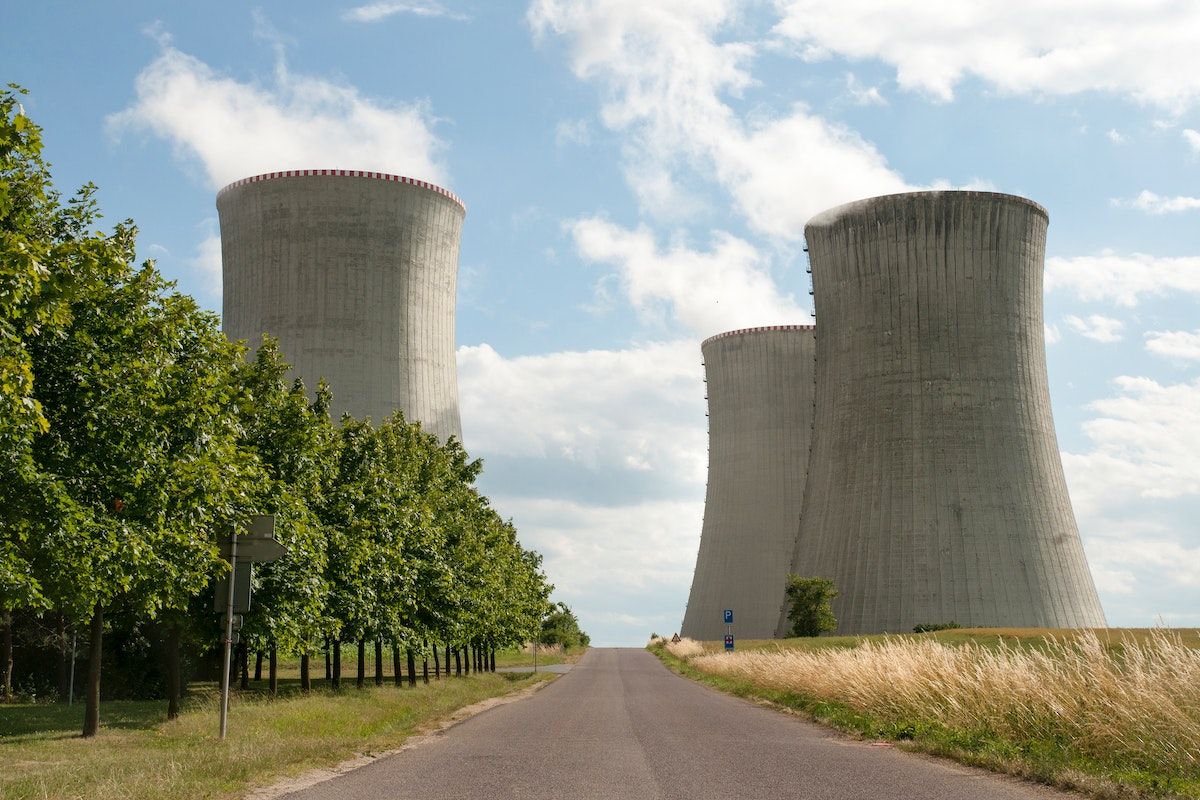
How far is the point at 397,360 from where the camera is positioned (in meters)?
41.4

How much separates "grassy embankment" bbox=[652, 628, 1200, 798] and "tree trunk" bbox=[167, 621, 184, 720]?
10354 millimetres

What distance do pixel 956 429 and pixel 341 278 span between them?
23.9m

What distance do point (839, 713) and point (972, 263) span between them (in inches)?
1175

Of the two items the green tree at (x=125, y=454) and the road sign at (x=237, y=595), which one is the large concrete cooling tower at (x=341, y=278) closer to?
the green tree at (x=125, y=454)

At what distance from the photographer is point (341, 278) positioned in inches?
1601

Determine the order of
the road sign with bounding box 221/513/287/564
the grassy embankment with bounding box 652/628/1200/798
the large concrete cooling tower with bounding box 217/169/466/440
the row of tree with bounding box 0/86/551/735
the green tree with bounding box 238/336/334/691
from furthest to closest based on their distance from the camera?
the large concrete cooling tower with bounding box 217/169/466/440, the green tree with bounding box 238/336/334/691, the road sign with bounding box 221/513/287/564, the row of tree with bounding box 0/86/551/735, the grassy embankment with bounding box 652/628/1200/798

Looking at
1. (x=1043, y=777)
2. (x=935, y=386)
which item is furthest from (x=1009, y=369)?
(x=1043, y=777)

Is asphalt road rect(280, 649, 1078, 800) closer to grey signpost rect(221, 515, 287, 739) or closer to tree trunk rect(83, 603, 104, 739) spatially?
grey signpost rect(221, 515, 287, 739)

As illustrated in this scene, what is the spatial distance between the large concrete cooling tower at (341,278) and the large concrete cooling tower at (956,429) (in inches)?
699

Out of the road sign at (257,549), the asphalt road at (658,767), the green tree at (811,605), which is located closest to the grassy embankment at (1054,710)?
the asphalt road at (658,767)

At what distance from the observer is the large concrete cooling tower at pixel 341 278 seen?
1601 inches

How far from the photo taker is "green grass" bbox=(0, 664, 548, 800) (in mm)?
9445

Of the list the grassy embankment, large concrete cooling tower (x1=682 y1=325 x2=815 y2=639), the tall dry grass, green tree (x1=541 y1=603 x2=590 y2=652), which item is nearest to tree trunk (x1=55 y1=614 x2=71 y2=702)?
the grassy embankment

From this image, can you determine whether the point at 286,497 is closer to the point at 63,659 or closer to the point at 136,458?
the point at 136,458
